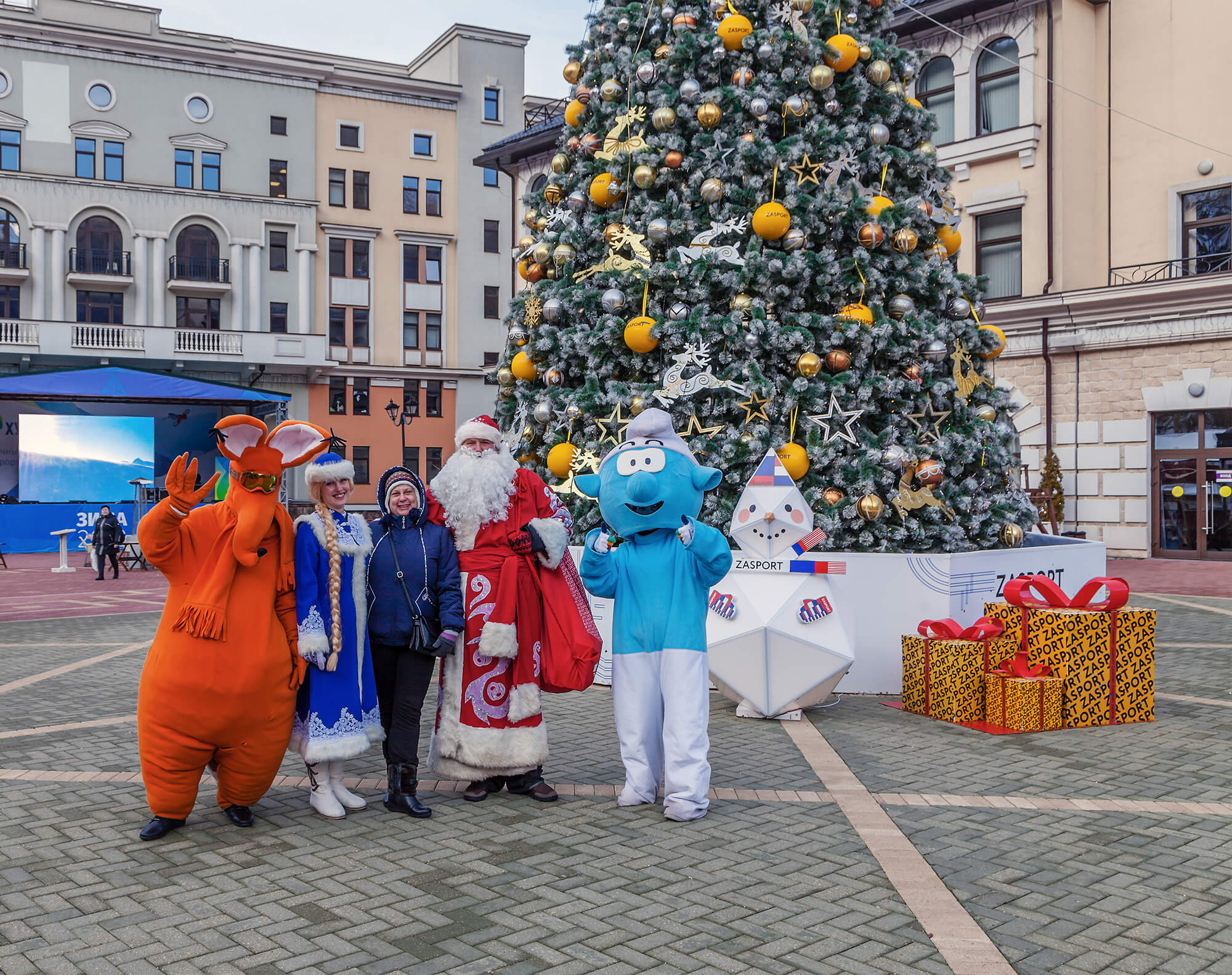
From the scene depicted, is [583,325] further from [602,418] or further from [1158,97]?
[1158,97]

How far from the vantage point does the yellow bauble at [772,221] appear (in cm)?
882

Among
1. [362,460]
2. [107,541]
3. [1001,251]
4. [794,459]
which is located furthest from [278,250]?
[794,459]

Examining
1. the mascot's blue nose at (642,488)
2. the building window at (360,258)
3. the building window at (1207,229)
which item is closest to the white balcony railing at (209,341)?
the building window at (360,258)

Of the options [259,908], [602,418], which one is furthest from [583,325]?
[259,908]

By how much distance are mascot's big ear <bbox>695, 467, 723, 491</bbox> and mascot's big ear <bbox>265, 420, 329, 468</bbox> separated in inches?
55.2

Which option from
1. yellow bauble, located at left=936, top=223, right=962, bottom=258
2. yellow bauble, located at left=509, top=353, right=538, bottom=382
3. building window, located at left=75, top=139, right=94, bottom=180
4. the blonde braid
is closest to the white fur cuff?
the blonde braid

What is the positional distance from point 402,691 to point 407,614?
0.40m

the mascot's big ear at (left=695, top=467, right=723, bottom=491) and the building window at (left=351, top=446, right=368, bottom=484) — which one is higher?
the building window at (left=351, top=446, right=368, bottom=484)

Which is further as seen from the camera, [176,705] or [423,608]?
[423,608]

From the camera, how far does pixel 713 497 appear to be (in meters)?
8.85

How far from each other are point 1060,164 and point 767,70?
15.4 m

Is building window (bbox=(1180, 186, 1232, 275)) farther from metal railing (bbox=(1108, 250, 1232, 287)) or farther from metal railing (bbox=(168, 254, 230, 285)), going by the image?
metal railing (bbox=(168, 254, 230, 285))

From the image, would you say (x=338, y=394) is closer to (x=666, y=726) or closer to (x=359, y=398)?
(x=359, y=398)

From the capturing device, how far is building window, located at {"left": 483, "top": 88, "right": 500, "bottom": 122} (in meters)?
46.2
